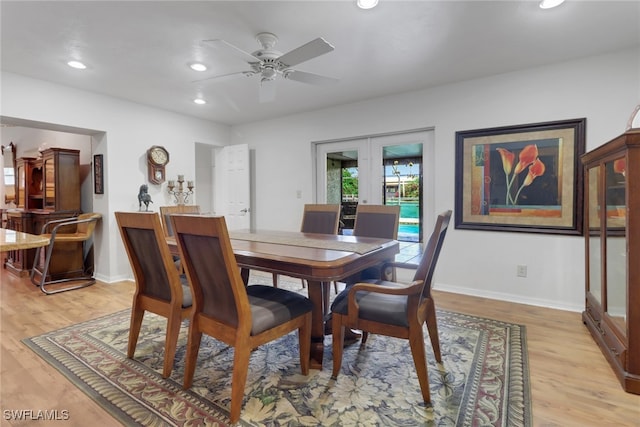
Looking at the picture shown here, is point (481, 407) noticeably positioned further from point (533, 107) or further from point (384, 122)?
point (384, 122)

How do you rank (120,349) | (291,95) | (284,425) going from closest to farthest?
(284,425)
(120,349)
(291,95)

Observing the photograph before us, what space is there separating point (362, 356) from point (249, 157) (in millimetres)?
4001

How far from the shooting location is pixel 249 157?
5.36m

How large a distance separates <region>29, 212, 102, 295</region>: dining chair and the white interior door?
187 cm

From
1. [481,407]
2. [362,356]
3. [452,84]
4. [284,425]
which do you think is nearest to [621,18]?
[452,84]

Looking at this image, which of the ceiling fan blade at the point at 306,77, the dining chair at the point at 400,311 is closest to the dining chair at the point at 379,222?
the dining chair at the point at 400,311

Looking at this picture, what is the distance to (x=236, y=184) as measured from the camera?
5.29 metres

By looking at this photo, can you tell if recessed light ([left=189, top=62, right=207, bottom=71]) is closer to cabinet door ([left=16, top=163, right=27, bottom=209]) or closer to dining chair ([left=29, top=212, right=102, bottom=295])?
dining chair ([left=29, top=212, right=102, bottom=295])

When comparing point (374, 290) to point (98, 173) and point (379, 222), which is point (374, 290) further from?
point (98, 173)

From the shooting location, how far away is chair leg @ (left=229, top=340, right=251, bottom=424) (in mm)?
1516

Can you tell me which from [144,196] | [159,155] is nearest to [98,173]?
[144,196]

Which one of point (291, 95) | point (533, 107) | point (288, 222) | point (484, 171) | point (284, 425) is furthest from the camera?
point (288, 222)

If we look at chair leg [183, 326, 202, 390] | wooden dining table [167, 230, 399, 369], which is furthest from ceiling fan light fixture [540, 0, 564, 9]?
chair leg [183, 326, 202, 390]

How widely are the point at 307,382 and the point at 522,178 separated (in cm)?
286
